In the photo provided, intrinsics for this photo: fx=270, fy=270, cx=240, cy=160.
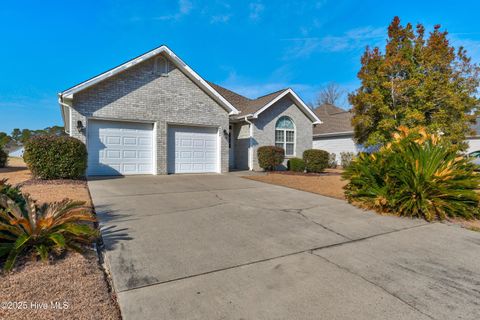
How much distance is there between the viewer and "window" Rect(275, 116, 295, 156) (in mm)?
16500

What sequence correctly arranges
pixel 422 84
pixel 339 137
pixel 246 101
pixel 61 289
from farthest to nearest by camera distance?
pixel 339 137
pixel 246 101
pixel 422 84
pixel 61 289

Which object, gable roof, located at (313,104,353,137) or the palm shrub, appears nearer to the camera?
the palm shrub

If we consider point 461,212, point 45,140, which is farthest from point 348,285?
point 45,140

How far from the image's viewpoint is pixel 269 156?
1442cm

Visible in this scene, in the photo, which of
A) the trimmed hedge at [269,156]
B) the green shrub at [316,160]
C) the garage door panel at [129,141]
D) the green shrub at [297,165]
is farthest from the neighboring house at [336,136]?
the garage door panel at [129,141]

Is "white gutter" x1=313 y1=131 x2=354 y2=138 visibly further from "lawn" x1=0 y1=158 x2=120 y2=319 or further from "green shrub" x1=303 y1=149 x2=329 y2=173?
"lawn" x1=0 y1=158 x2=120 y2=319

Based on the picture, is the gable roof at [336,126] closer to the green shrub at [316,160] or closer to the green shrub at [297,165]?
the green shrub at [316,160]

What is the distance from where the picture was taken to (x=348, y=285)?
2.91 m

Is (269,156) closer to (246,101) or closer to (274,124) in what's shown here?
(274,124)

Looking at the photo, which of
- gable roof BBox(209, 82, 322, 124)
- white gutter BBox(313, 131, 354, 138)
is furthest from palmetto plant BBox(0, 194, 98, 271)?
white gutter BBox(313, 131, 354, 138)

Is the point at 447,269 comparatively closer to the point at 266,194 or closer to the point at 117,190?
the point at 266,194

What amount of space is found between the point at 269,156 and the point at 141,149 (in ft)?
21.1

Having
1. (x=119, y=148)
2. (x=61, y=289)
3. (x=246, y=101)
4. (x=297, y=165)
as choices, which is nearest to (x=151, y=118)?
(x=119, y=148)

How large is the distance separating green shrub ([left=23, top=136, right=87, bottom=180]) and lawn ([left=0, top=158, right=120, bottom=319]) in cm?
715
